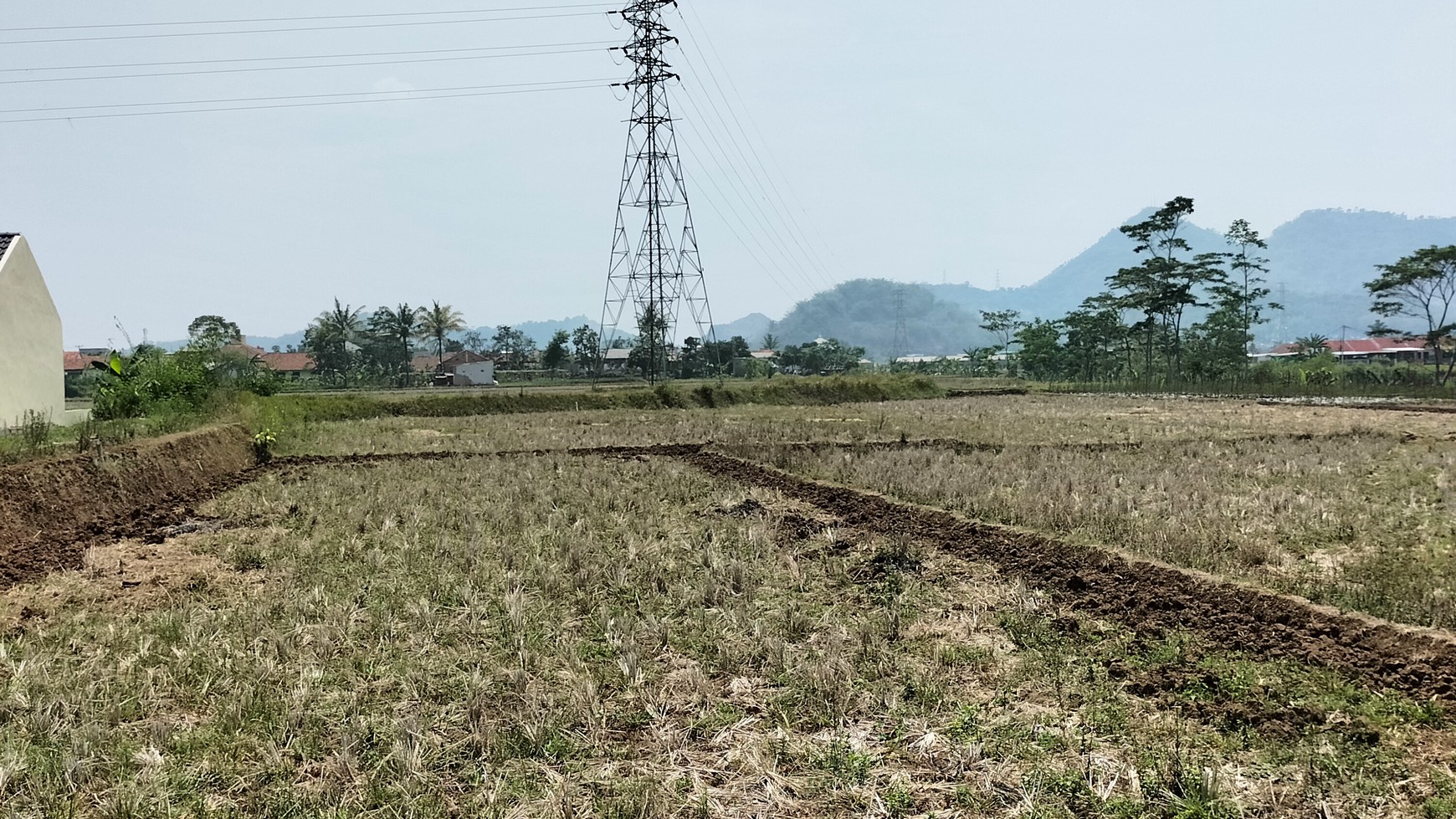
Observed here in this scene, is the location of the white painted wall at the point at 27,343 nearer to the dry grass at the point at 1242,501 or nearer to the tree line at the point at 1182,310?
the dry grass at the point at 1242,501

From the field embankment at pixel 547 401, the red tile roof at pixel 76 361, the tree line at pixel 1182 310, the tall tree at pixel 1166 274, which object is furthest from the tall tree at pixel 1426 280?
the red tile roof at pixel 76 361

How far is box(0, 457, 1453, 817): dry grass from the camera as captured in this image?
12.9 ft

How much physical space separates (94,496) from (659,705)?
34.5ft

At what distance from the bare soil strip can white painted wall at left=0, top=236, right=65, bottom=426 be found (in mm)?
19537

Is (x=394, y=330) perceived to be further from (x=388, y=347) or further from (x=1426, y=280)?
(x=1426, y=280)

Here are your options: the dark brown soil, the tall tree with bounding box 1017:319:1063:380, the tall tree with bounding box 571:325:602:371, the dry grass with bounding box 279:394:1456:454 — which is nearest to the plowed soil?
the dry grass with bounding box 279:394:1456:454

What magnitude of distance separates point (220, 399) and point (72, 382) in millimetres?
41584

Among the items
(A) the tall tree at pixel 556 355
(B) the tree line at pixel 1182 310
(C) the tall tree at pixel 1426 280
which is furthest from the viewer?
(A) the tall tree at pixel 556 355

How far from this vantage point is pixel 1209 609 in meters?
6.36

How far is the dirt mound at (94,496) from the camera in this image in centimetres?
905

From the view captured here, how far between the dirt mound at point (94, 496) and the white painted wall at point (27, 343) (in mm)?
5622

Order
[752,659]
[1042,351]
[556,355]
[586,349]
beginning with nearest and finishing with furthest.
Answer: [752,659] → [1042,351] → [556,355] → [586,349]

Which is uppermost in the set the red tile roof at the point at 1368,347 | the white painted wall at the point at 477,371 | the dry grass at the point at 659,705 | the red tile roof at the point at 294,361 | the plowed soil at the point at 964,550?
the red tile roof at the point at 1368,347

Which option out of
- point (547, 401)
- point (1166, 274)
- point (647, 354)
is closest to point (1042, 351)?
point (1166, 274)
